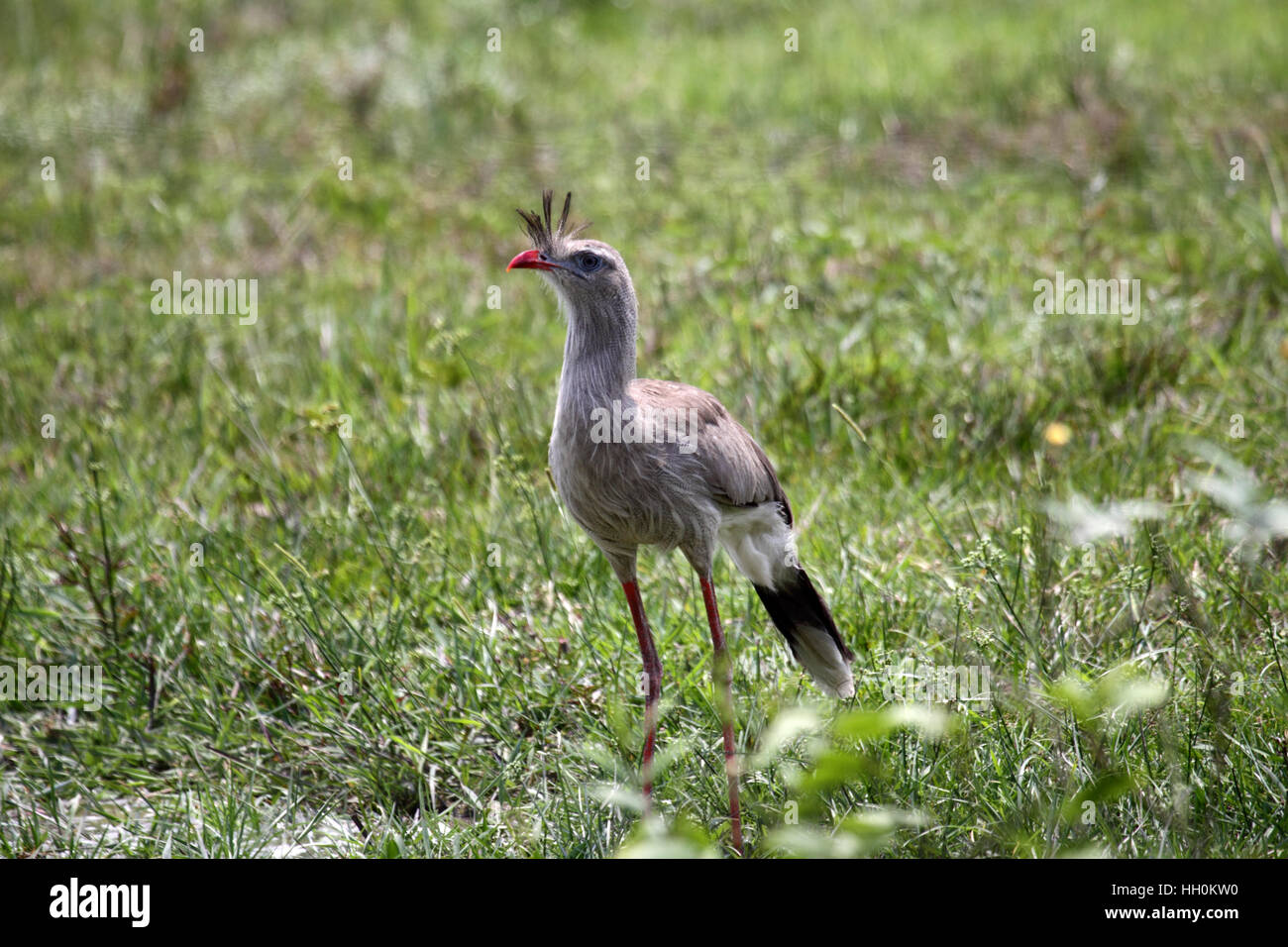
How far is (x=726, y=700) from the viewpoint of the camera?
297 centimetres

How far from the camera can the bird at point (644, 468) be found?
296 cm

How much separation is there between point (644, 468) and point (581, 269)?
0.51m

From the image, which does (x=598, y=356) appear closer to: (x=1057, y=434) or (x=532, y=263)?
(x=532, y=263)

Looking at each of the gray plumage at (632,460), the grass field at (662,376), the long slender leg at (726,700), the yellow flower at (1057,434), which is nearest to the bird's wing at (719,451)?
the gray plumage at (632,460)

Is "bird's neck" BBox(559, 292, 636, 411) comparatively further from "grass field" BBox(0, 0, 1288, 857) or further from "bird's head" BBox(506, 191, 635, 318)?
"grass field" BBox(0, 0, 1288, 857)

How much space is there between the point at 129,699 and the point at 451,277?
3079 mm

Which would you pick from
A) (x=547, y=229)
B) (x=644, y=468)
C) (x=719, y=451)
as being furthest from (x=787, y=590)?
(x=547, y=229)

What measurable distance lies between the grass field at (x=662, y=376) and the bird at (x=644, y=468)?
19cm

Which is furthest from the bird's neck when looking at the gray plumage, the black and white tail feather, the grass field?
the grass field

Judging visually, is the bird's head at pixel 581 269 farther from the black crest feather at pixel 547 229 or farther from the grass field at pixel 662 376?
the grass field at pixel 662 376

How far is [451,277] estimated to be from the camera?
20.2 feet

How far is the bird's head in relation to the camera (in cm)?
305

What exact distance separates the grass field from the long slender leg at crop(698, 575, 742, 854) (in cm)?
11

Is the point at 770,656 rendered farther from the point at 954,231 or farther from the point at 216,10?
the point at 216,10
